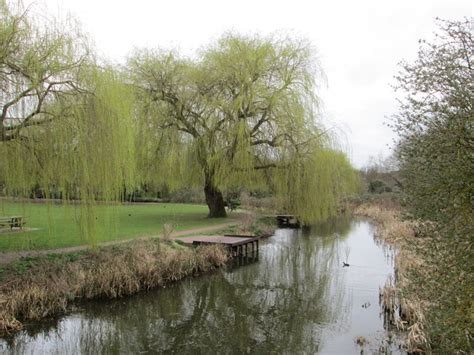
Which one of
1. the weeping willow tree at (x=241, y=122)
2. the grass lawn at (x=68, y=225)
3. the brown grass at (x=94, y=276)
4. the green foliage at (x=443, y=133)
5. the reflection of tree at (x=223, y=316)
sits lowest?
the reflection of tree at (x=223, y=316)

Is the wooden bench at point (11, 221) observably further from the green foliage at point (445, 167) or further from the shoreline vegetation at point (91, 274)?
the green foliage at point (445, 167)

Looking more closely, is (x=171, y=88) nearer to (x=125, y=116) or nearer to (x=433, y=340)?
(x=125, y=116)

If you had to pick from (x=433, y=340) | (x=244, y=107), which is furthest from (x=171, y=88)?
(x=433, y=340)

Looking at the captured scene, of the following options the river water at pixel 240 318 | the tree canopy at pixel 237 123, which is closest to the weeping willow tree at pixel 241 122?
the tree canopy at pixel 237 123

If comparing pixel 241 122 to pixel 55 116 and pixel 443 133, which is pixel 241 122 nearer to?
pixel 55 116

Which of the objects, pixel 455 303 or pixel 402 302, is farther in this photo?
pixel 402 302

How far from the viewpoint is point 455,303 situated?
385cm

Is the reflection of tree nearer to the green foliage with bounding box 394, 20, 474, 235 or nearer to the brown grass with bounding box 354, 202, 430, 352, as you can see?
the brown grass with bounding box 354, 202, 430, 352

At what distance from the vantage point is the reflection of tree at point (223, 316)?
722cm

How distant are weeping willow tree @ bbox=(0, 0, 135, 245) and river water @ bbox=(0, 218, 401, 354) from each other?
85.4 inches

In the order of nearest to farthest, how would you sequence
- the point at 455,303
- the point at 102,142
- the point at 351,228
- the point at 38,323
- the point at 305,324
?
1. the point at 455,303
2. the point at 38,323
3. the point at 305,324
4. the point at 102,142
5. the point at 351,228

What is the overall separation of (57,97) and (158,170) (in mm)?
10059

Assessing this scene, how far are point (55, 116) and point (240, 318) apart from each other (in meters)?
5.50

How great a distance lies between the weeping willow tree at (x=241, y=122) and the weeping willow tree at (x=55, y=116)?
8.42 metres
